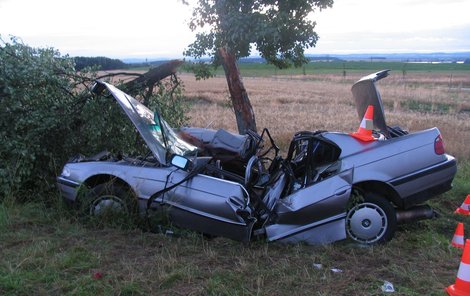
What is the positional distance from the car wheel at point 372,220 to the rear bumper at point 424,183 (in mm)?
249

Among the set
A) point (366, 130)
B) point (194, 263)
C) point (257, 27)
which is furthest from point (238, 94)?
point (194, 263)

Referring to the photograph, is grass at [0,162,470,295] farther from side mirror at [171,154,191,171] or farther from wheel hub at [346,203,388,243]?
side mirror at [171,154,191,171]

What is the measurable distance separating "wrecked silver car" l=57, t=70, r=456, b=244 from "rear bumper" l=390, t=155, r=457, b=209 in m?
0.01

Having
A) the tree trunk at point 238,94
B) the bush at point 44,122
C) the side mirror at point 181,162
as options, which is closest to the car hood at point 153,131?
the side mirror at point 181,162

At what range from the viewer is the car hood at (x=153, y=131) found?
18.0 ft

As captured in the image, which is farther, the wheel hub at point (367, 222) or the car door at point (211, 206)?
the wheel hub at point (367, 222)

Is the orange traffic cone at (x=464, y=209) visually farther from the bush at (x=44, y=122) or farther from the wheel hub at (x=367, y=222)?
the bush at (x=44, y=122)

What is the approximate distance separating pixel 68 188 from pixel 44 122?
1527 mm

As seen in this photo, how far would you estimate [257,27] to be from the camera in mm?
7570

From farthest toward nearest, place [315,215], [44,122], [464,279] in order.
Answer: [44,122], [315,215], [464,279]

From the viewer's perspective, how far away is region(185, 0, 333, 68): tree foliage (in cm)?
776

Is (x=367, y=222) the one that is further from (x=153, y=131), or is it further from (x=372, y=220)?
(x=153, y=131)

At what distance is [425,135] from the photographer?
5352 mm

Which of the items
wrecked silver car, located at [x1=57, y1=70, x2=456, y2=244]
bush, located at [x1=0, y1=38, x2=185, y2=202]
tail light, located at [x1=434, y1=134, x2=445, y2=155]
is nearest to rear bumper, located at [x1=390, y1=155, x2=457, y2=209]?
wrecked silver car, located at [x1=57, y1=70, x2=456, y2=244]
